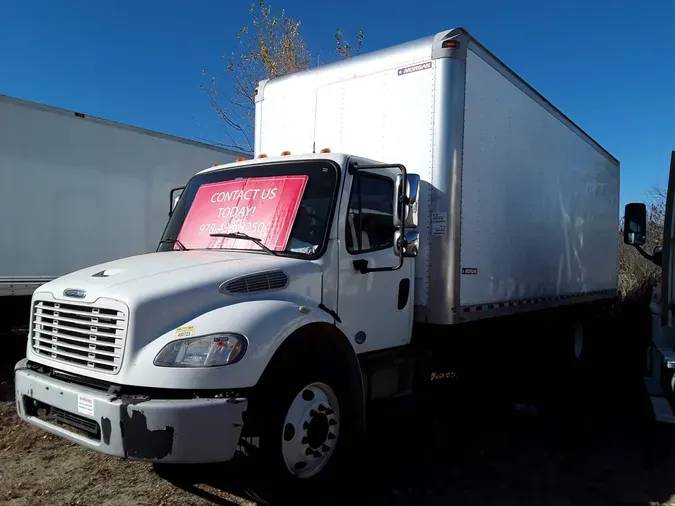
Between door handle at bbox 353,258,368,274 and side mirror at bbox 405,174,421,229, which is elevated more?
side mirror at bbox 405,174,421,229

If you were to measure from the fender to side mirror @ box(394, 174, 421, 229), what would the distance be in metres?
1.17

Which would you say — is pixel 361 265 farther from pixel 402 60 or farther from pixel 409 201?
pixel 402 60

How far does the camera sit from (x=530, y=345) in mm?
7477

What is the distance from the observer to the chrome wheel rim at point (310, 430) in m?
3.50

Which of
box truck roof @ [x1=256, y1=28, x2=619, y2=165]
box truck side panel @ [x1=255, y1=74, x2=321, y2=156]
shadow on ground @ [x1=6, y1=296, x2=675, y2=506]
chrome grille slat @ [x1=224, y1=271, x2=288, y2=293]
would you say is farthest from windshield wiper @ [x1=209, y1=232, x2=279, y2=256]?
box truck roof @ [x1=256, y1=28, x2=619, y2=165]

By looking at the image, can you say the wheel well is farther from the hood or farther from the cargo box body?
the cargo box body

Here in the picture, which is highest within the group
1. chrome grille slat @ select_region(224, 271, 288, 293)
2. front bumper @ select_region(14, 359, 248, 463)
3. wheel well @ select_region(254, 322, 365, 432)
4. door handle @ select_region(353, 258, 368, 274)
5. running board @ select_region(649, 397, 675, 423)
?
Answer: door handle @ select_region(353, 258, 368, 274)

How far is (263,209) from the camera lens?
4.27 metres

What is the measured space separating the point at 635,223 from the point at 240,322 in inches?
208

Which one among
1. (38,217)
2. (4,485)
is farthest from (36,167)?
(4,485)

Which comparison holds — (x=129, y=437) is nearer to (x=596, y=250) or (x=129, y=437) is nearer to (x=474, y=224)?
(x=474, y=224)

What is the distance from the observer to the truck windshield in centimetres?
Result: 410

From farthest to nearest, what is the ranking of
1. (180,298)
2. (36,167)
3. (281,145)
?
(36,167)
(281,145)
(180,298)

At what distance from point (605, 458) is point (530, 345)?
280 cm
